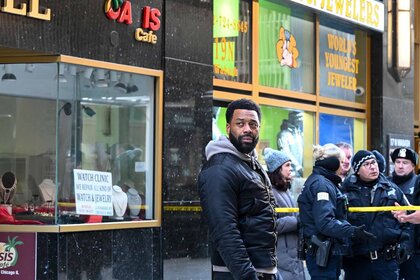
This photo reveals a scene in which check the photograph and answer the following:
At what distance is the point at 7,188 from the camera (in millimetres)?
9047

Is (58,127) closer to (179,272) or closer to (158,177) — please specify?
(158,177)

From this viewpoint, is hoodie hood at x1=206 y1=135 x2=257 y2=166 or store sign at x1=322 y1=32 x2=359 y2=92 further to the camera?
store sign at x1=322 y1=32 x2=359 y2=92

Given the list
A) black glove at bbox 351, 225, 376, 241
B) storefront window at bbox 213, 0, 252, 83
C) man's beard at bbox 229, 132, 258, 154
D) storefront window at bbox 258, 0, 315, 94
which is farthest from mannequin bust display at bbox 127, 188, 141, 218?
man's beard at bbox 229, 132, 258, 154

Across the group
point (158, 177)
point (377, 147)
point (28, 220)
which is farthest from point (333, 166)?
point (377, 147)

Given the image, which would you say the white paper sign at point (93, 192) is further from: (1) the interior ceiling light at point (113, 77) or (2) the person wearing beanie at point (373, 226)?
(2) the person wearing beanie at point (373, 226)

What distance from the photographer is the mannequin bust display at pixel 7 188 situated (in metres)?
9.02

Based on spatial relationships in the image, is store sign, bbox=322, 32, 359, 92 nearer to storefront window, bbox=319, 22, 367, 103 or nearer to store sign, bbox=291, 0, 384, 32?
storefront window, bbox=319, 22, 367, 103

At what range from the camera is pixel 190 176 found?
1015 centimetres

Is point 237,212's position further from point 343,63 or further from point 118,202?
point 343,63

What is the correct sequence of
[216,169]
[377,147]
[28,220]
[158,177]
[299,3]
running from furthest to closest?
[377,147] < [299,3] < [158,177] < [28,220] < [216,169]

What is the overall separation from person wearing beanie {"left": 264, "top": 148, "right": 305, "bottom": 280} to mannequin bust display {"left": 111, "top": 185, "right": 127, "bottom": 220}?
1.82 meters

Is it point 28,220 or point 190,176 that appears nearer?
point 28,220

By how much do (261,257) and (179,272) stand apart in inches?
185

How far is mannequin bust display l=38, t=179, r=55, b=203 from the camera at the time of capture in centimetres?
875
